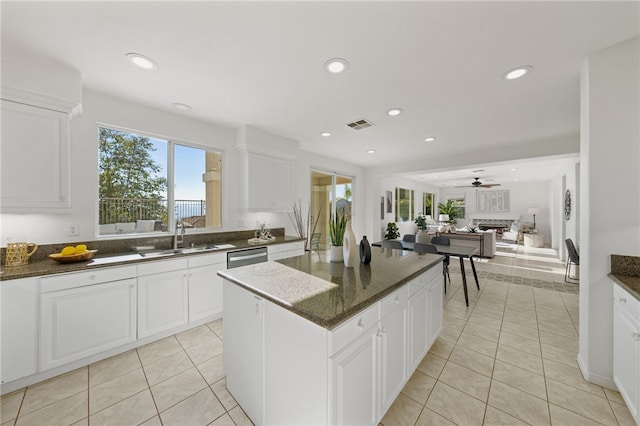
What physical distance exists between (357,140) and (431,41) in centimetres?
242

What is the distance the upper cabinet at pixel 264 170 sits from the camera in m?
3.53

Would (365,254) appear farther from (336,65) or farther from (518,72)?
(518,72)

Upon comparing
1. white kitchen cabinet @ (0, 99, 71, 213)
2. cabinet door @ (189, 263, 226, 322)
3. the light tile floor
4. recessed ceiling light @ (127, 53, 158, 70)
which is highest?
recessed ceiling light @ (127, 53, 158, 70)

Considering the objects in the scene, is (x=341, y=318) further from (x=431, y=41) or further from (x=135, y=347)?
(x=135, y=347)

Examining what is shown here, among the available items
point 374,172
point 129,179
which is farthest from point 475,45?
point 374,172

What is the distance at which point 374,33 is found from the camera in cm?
160

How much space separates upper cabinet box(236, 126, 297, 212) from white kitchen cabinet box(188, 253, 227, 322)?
1008mm

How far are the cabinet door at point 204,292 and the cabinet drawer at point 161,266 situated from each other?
5.0 inches

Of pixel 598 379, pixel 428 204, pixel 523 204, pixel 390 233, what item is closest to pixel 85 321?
pixel 598 379

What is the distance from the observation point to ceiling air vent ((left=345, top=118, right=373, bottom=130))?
3236 millimetres

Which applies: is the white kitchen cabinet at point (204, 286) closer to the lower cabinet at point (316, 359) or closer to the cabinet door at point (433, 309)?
the lower cabinet at point (316, 359)

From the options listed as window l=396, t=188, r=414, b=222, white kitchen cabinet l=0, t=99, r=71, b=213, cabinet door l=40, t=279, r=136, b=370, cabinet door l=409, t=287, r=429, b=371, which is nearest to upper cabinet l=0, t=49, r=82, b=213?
white kitchen cabinet l=0, t=99, r=71, b=213

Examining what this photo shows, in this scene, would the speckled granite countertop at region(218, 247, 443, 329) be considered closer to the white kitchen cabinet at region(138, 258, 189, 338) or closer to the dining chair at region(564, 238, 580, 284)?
the white kitchen cabinet at region(138, 258, 189, 338)

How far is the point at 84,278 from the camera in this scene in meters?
1.98
